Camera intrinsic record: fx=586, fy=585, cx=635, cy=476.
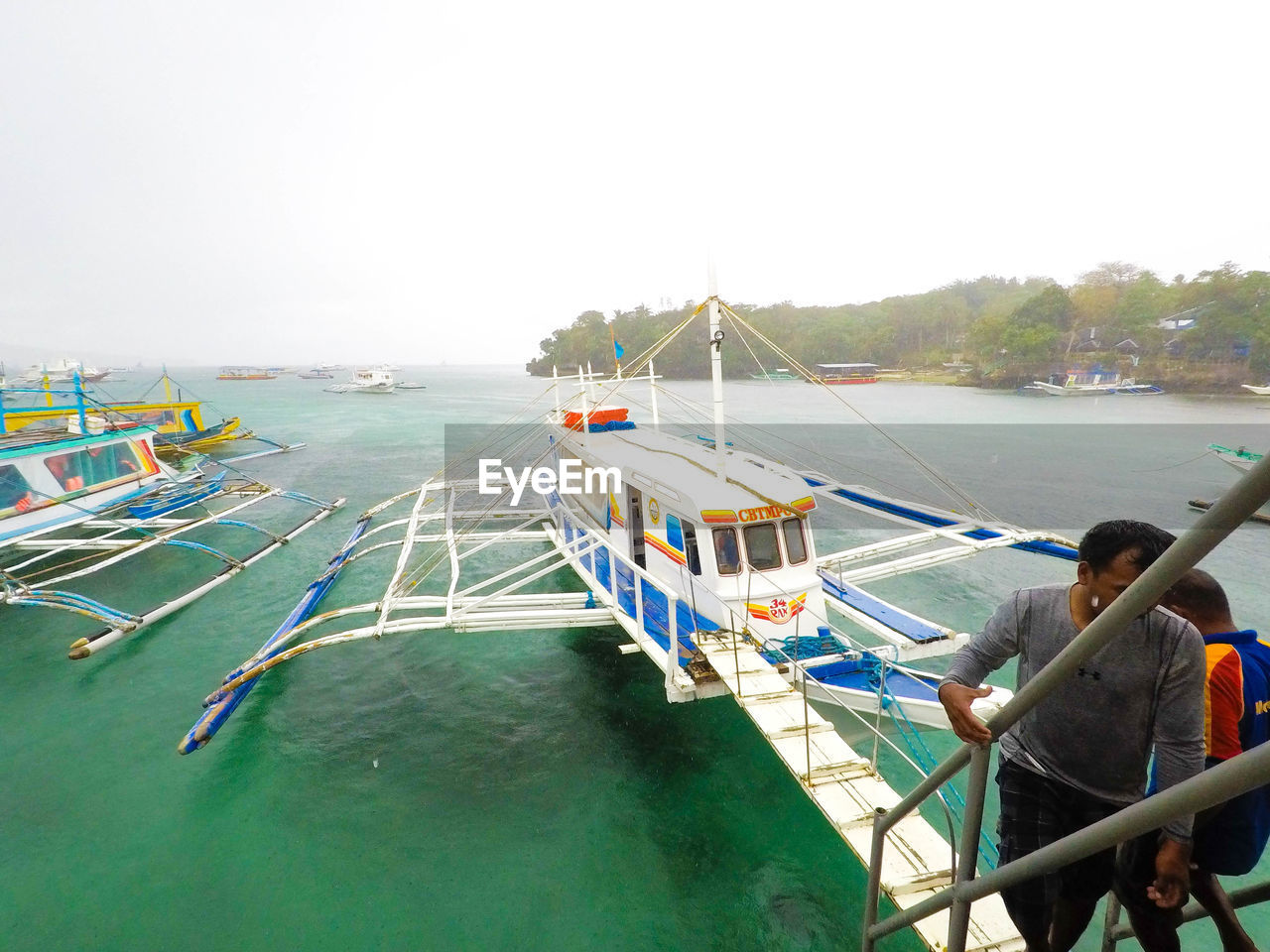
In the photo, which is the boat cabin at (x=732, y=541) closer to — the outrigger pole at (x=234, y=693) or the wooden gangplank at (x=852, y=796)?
the wooden gangplank at (x=852, y=796)

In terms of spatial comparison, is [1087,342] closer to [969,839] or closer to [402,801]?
[402,801]

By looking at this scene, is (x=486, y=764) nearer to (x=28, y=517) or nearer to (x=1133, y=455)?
(x=28, y=517)

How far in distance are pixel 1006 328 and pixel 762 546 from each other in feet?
257

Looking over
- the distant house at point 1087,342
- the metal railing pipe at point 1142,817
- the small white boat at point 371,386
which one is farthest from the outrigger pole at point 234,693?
the small white boat at point 371,386

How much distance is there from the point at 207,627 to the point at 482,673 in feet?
24.7

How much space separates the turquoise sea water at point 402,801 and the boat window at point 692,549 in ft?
9.69

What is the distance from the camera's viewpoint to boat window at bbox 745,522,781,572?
872 centimetres

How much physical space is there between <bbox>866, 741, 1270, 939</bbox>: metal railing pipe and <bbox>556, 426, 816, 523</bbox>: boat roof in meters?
6.13

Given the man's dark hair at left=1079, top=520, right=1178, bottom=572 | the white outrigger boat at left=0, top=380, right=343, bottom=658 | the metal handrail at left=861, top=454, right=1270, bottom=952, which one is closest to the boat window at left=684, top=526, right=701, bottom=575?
the metal handrail at left=861, top=454, right=1270, bottom=952

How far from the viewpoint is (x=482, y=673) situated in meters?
12.1

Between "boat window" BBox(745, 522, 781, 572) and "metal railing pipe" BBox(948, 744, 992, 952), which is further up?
"metal railing pipe" BBox(948, 744, 992, 952)

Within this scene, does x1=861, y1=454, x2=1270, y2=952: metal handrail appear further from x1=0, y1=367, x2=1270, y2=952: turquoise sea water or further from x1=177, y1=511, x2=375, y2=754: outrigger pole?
x1=177, y1=511, x2=375, y2=754: outrigger pole

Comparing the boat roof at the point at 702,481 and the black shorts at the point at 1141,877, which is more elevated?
the boat roof at the point at 702,481

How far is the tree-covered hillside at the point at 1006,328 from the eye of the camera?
53031mm
